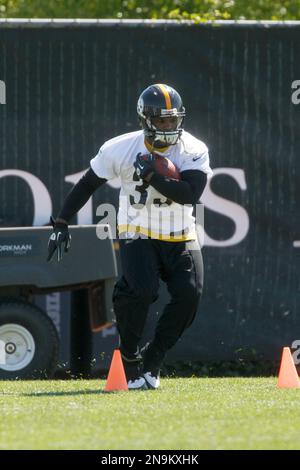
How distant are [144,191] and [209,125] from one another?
2.64 metres

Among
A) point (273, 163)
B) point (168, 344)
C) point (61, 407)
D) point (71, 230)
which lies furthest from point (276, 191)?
point (61, 407)

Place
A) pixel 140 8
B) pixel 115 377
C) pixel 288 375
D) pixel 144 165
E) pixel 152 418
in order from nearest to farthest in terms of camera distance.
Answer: pixel 152 418 → pixel 144 165 → pixel 115 377 → pixel 288 375 → pixel 140 8

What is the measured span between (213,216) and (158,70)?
1.32 meters

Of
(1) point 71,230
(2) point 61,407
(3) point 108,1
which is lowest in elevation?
(2) point 61,407

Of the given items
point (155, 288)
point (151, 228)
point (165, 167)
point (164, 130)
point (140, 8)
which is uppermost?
point (140, 8)

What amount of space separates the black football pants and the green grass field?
371 millimetres

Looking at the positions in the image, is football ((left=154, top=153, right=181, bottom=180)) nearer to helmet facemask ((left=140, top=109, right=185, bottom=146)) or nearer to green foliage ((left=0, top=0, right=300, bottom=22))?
helmet facemask ((left=140, top=109, right=185, bottom=146))

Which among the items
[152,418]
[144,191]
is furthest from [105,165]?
[152,418]

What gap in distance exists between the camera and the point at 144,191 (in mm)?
8227

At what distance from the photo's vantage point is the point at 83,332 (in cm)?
1063

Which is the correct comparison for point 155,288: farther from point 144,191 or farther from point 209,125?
point 209,125

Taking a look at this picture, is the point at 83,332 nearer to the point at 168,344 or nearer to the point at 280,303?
the point at 280,303

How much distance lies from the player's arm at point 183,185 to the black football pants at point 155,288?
0.42 meters

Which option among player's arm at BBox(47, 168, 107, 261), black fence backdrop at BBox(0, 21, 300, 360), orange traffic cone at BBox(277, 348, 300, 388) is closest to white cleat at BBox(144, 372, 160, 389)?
orange traffic cone at BBox(277, 348, 300, 388)
